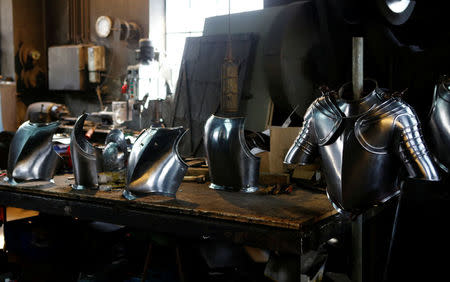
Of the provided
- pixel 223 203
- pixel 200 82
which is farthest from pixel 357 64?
pixel 200 82

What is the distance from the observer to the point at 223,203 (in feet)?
8.92

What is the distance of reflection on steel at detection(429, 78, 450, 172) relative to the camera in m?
2.46

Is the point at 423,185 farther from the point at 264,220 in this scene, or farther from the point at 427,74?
the point at 427,74

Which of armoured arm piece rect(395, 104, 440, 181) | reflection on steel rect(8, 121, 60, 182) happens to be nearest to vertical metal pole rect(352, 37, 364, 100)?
armoured arm piece rect(395, 104, 440, 181)

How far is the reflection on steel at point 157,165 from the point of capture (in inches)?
108

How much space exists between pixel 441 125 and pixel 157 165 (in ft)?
Result: 5.09

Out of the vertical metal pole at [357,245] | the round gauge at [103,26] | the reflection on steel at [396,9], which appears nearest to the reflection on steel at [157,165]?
the vertical metal pole at [357,245]

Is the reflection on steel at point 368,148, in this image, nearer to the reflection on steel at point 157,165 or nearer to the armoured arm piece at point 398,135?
the armoured arm piece at point 398,135

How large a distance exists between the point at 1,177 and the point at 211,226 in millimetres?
1957

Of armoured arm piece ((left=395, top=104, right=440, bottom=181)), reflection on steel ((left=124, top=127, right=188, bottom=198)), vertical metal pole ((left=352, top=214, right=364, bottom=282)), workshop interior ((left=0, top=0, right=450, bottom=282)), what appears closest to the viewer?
armoured arm piece ((left=395, top=104, right=440, bottom=181))

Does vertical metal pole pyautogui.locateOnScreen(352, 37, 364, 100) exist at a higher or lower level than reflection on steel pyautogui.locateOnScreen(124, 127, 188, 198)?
higher

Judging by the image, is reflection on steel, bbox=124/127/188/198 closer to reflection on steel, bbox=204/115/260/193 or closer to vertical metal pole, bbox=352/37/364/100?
reflection on steel, bbox=204/115/260/193

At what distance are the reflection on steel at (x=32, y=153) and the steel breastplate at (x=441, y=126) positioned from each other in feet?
7.87

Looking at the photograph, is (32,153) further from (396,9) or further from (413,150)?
(396,9)
